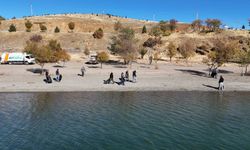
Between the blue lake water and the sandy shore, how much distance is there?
319 centimetres

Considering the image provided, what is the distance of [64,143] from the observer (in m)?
19.9

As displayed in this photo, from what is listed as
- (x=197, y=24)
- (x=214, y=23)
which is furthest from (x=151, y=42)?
(x=197, y=24)

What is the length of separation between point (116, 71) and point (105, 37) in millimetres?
46260

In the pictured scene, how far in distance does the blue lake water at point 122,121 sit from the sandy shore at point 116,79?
319 cm

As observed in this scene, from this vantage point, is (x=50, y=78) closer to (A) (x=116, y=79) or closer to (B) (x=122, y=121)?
(A) (x=116, y=79)

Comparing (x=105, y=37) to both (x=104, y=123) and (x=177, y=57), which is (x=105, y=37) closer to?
(x=177, y=57)

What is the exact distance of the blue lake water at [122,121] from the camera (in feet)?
66.1

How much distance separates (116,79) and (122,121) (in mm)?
22303

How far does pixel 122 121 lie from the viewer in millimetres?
25875

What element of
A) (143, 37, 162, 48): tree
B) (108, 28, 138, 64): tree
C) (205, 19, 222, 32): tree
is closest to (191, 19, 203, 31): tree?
(205, 19, 222, 32): tree

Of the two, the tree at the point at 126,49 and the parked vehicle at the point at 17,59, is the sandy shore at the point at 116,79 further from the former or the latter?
the parked vehicle at the point at 17,59

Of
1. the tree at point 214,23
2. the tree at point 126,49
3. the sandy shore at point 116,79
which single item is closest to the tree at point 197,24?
the tree at point 214,23

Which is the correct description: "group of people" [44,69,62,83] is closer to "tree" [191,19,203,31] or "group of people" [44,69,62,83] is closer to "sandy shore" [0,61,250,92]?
"sandy shore" [0,61,250,92]

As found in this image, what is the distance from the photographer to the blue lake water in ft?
66.1
